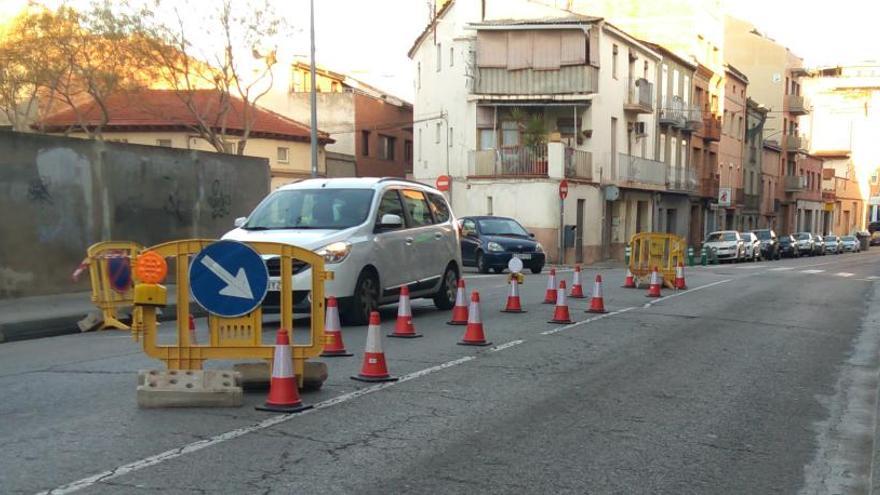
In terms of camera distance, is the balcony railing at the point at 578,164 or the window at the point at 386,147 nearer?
the balcony railing at the point at 578,164

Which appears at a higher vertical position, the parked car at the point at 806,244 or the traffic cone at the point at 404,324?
the traffic cone at the point at 404,324

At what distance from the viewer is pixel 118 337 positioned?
429 inches

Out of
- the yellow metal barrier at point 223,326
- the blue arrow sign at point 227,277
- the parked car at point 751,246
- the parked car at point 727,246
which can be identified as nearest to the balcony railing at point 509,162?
the parked car at point 727,246

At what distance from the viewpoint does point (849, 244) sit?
70.5 m

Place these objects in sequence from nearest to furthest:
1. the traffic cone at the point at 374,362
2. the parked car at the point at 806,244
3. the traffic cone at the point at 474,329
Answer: the traffic cone at the point at 374,362
the traffic cone at the point at 474,329
the parked car at the point at 806,244

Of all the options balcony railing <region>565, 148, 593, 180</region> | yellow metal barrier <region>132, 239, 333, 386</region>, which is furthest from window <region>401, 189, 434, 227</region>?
balcony railing <region>565, 148, 593, 180</region>

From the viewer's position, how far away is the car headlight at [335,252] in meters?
10.6

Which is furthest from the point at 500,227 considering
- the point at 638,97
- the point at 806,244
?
the point at 806,244

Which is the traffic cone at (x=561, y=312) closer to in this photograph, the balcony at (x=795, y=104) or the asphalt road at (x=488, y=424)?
the asphalt road at (x=488, y=424)

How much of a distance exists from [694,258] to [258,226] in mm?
33451

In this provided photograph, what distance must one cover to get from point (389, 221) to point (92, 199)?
6.35m

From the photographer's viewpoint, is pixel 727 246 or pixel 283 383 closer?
pixel 283 383

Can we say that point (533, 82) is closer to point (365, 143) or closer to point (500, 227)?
point (500, 227)

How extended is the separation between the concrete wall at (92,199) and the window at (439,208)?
5919 millimetres
